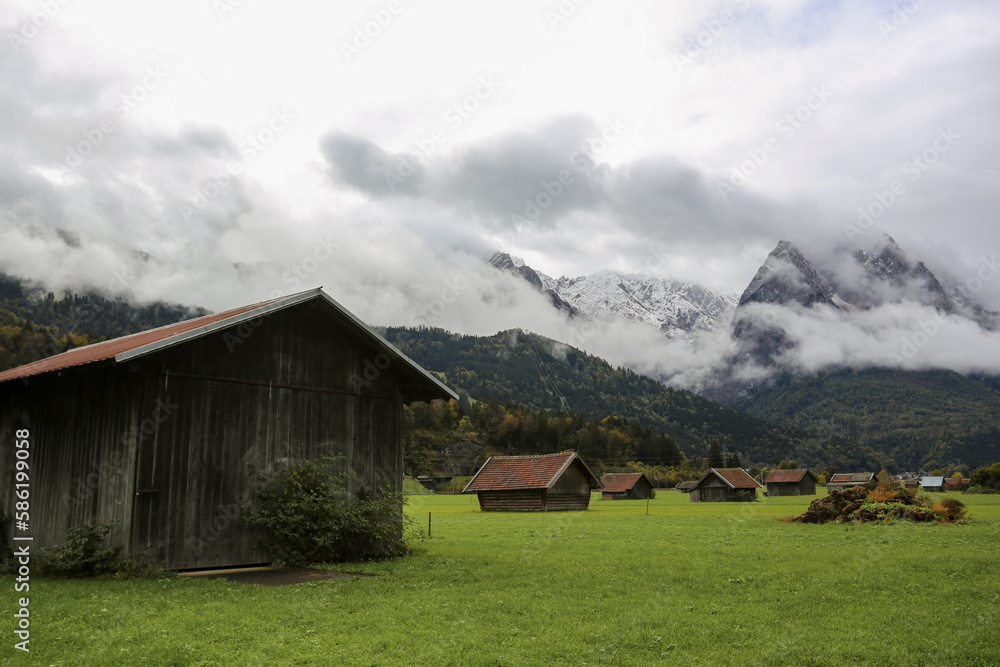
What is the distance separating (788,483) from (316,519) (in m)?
101

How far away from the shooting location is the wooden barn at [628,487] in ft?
305

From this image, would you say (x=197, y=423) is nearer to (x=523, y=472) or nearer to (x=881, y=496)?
(x=881, y=496)

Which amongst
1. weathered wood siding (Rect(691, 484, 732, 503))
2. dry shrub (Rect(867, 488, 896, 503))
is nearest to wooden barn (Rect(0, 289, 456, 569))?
dry shrub (Rect(867, 488, 896, 503))

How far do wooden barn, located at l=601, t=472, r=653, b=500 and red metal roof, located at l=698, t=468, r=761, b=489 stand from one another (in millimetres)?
10812

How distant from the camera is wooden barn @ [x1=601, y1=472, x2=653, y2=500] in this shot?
93.0 metres

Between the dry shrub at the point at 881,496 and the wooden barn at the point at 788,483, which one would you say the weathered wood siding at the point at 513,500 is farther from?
the wooden barn at the point at 788,483

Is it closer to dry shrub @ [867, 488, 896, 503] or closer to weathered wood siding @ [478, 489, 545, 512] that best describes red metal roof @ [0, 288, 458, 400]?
dry shrub @ [867, 488, 896, 503]

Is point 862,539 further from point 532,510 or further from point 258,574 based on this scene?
point 532,510

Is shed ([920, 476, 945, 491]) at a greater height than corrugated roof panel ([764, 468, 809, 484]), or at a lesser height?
lesser

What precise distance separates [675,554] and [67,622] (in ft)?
46.3

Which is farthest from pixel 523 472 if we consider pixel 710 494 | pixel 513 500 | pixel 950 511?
pixel 710 494

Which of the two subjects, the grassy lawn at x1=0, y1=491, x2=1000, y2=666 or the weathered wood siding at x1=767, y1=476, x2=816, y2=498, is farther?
the weathered wood siding at x1=767, y1=476, x2=816, y2=498

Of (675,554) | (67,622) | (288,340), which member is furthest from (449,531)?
(67,622)

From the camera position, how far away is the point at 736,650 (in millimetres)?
8812
